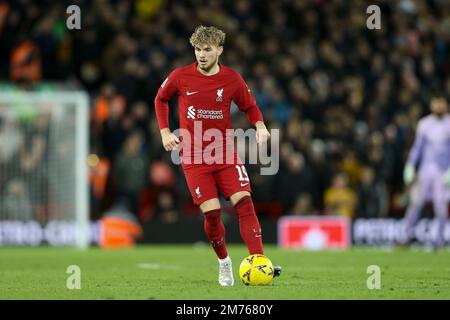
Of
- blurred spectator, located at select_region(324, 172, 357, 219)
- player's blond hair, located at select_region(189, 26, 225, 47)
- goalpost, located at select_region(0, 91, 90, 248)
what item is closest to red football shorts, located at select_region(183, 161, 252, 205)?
player's blond hair, located at select_region(189, 26, 225, 47)

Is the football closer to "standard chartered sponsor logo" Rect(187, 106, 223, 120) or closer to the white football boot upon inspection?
the white football boot

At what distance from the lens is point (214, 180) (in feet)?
29.4

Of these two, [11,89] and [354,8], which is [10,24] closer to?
[11,89]

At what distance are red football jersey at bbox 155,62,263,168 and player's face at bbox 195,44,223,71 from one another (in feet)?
0.54

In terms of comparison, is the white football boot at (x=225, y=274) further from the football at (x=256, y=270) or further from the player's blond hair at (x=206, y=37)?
the player's blond hair at (x=206, y=37)

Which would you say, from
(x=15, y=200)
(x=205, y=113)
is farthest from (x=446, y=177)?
(x=205, y=113)

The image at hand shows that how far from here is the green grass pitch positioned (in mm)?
7988

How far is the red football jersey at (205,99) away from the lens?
8.89m

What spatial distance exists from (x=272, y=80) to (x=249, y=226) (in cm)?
1138

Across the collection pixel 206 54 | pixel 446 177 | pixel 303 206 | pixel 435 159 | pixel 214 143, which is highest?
pixel 206 54

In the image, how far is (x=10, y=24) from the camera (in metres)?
19.1

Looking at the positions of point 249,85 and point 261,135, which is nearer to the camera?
point 261,135

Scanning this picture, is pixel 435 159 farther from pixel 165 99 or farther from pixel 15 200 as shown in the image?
pixel 165 99

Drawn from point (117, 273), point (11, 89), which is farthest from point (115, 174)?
point (117, 273)
